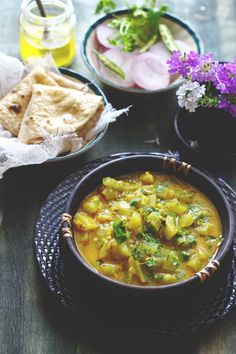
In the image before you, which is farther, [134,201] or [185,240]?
[134,201]

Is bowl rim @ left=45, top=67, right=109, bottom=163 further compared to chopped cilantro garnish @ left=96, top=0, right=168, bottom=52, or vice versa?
chopped cilantro garnish @ left=96, top=0, right=168, bottom=52

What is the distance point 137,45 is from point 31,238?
1.18 m

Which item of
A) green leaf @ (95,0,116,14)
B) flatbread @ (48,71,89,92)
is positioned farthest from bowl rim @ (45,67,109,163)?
green leaf @ (95,0,116,14)

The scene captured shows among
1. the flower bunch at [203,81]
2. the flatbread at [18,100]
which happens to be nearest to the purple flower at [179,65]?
the flower bunch at [203,81]

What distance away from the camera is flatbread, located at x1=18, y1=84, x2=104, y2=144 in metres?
2.36

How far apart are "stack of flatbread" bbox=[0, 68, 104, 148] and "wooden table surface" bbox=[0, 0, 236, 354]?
16cm

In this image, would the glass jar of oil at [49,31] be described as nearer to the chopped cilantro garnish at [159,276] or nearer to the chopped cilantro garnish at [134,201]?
the chopped cilantro garnish at [134,201]

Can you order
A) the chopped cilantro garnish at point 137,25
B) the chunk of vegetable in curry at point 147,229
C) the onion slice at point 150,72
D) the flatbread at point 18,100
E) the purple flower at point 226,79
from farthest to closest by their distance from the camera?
the chopped cilantro garnish at point 137,25 → the onion slice at point 150,72 → the flatbread at point 18,100 → the purple flower at point 226,79 → the chunk of vegetable in curry at point 147,229

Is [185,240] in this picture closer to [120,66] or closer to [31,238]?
[31,238]

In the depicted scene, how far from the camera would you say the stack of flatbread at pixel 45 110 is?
7.77 ft

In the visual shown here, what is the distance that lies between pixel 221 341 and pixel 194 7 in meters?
1.93

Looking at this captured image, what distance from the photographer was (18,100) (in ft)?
8.18

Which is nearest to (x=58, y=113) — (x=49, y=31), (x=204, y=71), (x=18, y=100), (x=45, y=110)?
(x=45, y=110)

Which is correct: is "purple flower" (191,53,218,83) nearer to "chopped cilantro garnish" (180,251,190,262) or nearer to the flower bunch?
the flower bunch
